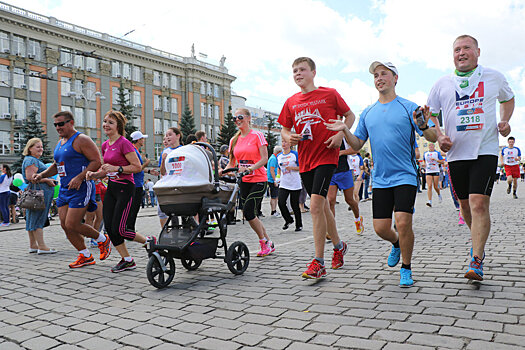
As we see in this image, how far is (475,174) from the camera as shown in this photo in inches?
167

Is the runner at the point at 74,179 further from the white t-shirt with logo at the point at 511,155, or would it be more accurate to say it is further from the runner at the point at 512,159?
the white t-shirt with logo at the point at 511,155

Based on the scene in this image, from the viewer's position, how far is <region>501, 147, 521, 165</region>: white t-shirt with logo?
16844mm

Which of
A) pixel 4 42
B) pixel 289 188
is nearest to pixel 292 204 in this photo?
pixel 289 188

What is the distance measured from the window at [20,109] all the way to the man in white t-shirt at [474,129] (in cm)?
5238

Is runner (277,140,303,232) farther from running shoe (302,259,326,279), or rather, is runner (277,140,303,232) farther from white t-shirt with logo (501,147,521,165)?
white t-shirt with logo (501,147,521,165)

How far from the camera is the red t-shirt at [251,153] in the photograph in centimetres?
656

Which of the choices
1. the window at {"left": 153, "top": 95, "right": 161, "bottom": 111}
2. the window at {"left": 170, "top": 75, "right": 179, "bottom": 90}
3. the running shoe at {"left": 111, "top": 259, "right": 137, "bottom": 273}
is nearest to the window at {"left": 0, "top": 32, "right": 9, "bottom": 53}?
the window at {"left": 153, "top": 95, "right": 161, "bottom": 111}

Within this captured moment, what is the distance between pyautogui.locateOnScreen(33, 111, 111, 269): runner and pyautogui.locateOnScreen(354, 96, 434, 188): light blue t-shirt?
380 centimetres

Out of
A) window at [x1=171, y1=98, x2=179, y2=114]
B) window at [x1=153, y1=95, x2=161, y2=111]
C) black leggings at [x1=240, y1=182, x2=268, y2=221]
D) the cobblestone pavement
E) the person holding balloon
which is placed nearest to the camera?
the cobblestone pavement

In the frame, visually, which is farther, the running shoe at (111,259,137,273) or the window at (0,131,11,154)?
the window at (0,131,11,154)

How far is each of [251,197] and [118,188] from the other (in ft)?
6.07

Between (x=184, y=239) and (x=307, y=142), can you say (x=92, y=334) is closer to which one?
(x=184, y=239)

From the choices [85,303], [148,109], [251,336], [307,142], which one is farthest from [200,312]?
[148,109]

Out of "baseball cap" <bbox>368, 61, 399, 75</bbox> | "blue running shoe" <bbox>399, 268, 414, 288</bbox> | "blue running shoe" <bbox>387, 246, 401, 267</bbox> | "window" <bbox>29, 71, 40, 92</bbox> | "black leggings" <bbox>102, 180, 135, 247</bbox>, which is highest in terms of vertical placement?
"window" <bbox>29, 71, 40, 92</bbox>
